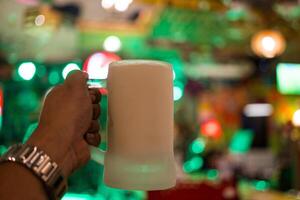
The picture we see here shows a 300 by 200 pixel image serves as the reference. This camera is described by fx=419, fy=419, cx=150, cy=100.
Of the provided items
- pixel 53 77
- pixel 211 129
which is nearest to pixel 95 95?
pixel 53 77

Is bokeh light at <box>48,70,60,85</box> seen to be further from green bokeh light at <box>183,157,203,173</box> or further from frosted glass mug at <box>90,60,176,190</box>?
green bokeh light at <box>183,157,203,173</box>

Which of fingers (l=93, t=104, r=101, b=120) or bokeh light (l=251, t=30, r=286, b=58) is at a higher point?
fingers (l=93, t=104, r=101, b=120)

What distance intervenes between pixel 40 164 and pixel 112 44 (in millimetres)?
3925

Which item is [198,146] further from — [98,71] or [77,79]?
[77,79]

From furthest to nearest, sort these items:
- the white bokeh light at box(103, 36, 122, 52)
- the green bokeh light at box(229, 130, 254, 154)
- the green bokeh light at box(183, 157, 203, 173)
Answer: the green bokeh light at box(229, 130, 254, 154) → the white bokeh light at box(103, 36, 122, 52) → the green bokeh light at box(183, 157, 203, 173)

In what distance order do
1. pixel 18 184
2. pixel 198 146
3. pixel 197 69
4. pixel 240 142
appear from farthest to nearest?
1. pixel 197 69
2. pixel 240 142
3. pixel 198 146
4. pixel 18 184

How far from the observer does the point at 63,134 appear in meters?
0.74

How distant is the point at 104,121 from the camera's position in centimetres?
88

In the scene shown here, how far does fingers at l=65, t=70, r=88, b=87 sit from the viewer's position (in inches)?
31.4

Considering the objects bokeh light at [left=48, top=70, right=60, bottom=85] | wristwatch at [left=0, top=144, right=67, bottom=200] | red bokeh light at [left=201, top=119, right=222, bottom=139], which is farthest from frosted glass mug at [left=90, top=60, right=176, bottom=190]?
red bokeh light at [left=201, top=119, right=222, bottom=139]

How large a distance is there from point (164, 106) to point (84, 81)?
0.16 meters

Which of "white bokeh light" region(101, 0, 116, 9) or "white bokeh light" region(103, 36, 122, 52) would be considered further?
"white bokeh light" region(103, 36, 122, 52)

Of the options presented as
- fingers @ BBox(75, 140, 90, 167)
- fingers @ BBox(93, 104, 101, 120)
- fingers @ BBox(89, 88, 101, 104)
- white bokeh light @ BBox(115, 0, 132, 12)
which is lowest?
fingers @ BBox(75, 140, 90, 167)

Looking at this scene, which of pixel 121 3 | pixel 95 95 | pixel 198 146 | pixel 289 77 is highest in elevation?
pixel 121 3
